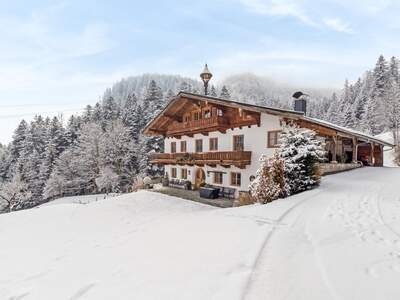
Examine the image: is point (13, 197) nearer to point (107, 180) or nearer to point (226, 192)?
point (107, 180)

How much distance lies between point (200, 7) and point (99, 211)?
12.6 m

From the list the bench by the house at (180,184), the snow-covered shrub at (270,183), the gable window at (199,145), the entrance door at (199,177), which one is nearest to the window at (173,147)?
the bench by the house at (180,184)

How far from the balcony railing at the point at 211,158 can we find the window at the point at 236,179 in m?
1.43

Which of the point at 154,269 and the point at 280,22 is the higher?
the point at 280,22

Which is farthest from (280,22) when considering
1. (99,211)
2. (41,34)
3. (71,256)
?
(71,256)

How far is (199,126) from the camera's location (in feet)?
74.1

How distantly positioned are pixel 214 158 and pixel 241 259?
15.1 metres

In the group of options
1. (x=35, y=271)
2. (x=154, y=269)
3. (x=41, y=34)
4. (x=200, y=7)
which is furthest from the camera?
(x=41, y=34)

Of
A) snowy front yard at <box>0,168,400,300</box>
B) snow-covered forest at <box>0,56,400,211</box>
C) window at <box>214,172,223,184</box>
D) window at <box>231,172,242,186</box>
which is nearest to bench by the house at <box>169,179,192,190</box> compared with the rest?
window at <box>214,172,223,184</box>

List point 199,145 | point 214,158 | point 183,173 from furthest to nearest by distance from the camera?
point 183,173 → point 199,145 → point 214,158

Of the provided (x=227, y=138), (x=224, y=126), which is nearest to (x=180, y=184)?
(x=227, y=138)

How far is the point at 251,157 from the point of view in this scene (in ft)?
62.6

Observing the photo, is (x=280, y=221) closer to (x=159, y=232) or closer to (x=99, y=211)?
(x=159, y=232)

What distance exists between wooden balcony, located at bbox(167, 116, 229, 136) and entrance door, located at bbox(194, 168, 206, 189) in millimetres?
3219
